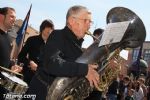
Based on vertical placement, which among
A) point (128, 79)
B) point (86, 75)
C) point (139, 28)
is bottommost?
point (128, 79)

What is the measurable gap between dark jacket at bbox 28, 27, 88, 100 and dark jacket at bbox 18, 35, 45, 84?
281 cm

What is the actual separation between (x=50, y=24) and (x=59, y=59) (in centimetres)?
361

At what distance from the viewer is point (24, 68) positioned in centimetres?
733

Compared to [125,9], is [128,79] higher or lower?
lower

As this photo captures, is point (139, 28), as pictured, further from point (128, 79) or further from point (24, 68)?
point (128, 79)

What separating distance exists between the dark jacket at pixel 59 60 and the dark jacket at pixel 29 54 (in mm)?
2815

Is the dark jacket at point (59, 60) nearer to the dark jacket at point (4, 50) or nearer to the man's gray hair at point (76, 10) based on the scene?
the man's gray hair at point (76, 10)

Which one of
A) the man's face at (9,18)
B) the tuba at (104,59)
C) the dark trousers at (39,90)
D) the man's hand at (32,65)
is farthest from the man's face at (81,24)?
the man's hand at (32,65)

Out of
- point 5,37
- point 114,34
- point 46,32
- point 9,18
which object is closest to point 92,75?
point 114,34

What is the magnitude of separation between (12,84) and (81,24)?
1423 millimetres

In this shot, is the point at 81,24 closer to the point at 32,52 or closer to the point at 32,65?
the point at 32,65

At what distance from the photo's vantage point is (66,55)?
171 inches

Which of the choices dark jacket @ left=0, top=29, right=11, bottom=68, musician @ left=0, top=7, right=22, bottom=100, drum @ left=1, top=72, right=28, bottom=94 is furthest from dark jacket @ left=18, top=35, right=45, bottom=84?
drum @ left=1, top=72, right=28, bottom=94

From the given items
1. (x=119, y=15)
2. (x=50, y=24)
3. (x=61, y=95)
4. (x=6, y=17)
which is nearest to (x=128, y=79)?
(x=50, y=24)
